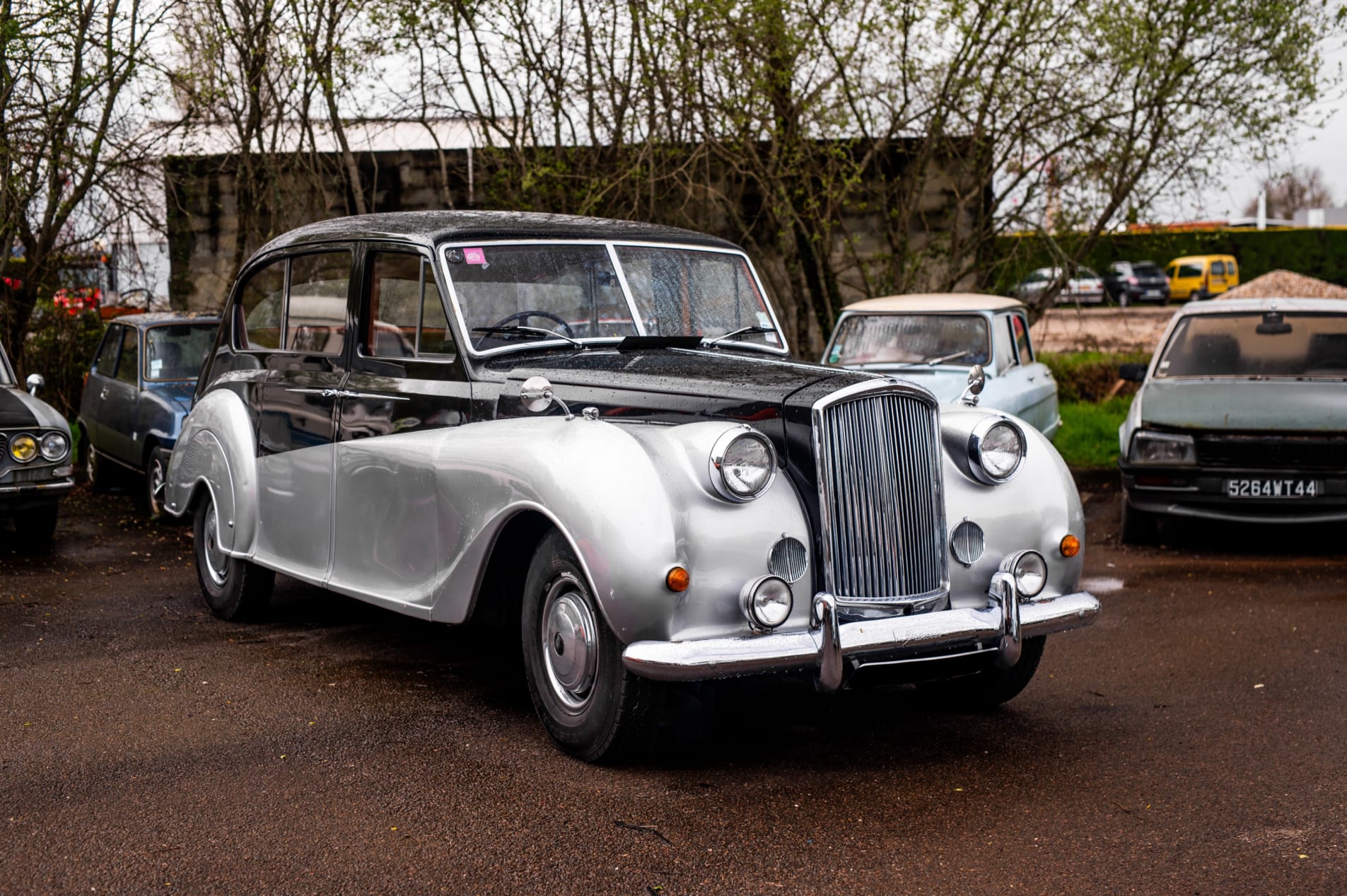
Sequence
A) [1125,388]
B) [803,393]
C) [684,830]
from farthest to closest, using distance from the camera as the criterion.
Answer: [1125,388], [803,393], [684,830]

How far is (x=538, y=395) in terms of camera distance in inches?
182

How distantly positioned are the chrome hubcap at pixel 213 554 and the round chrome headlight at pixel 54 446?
2.36 m

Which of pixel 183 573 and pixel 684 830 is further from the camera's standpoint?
pixel 183 573

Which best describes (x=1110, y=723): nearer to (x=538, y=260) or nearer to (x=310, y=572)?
(x=538, y=260)

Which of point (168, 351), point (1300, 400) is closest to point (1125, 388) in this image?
point (1300, 400)

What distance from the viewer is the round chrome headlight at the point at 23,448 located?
8.55 metres

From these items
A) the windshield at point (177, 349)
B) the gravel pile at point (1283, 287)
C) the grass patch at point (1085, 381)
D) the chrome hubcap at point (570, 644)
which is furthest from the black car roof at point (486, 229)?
the gravel pile at point (1283, 287)

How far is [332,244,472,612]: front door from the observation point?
510 centimetres

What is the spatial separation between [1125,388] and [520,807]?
44.9ft

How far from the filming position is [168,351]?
10.8 meters

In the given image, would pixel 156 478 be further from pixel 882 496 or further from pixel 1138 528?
pixel 882 496

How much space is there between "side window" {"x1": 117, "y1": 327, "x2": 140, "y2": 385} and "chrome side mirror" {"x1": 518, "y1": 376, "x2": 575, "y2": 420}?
704 centimetres

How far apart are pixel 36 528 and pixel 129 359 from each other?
7.60ft

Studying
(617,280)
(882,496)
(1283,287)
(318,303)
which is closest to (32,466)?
(318,303)
